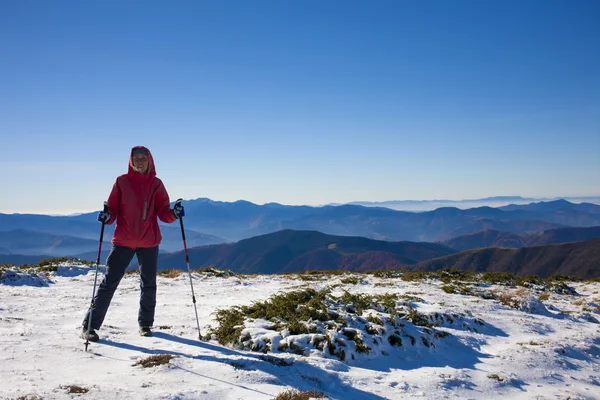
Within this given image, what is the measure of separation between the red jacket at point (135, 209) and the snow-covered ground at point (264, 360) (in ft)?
6.72

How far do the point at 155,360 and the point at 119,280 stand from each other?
7.30 ft

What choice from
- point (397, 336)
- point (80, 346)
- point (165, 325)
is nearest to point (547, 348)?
point (397, 336)

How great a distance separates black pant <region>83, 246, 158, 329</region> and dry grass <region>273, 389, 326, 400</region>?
4186 millimetres

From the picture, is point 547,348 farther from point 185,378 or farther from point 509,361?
point 185,378

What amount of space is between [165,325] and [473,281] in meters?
16.8

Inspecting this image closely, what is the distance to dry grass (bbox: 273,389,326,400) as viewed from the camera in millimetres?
4613

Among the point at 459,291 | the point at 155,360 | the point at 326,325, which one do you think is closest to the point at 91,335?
the point at 155,360

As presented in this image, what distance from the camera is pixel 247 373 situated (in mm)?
5402

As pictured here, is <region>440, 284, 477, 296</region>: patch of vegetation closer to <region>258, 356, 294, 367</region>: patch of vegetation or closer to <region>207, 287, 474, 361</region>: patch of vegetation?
<region>207, 287, 474, 361</region>: patch of vegetation

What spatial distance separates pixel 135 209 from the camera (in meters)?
7.32

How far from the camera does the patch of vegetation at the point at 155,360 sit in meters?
5.59

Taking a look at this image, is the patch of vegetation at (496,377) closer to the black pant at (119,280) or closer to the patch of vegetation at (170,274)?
the black pant at (119,280)

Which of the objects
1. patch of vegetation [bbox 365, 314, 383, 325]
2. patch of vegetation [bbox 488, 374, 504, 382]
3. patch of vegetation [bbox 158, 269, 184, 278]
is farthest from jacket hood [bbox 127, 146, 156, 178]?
patch of vegetation [bbox 158, 269, 184, 278]

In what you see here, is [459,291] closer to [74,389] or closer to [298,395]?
[298,395]
